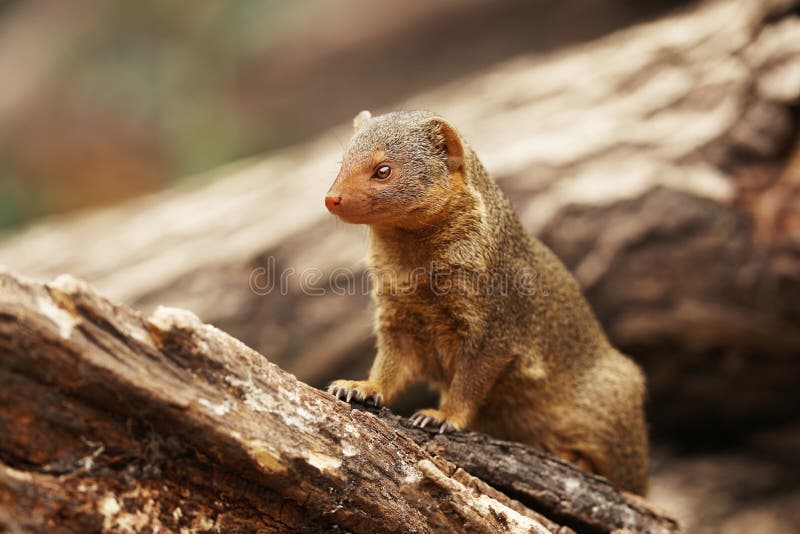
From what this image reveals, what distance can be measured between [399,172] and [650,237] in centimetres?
317

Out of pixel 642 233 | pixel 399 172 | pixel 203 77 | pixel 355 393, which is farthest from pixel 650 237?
pixel 203 77

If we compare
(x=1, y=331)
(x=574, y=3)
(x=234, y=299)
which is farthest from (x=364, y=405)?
(x=574, y=3)

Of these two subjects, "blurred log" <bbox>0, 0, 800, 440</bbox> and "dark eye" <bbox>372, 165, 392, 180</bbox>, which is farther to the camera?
"blurred log" <bbox>0, 0, 800, 440</bbox>

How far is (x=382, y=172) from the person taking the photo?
142 inches

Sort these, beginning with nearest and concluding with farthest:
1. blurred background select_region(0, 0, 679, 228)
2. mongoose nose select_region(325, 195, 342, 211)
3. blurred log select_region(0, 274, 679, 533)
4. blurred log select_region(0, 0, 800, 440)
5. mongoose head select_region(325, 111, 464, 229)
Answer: blurred log select_region(0, 274, 679, 533), mongoose nose select_region(325, 195, 342, 211), mongoose head select_region(325, 111, 464, 229), blurred log select_region(0, 0, 800, 440), blurred background select_region(0, 0, 679, 228)

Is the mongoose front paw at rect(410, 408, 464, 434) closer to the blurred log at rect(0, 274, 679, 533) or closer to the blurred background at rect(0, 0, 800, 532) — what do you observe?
the blurred log at rect(0, 274, 679, 533)

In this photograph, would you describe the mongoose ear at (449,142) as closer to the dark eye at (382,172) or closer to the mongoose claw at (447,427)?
the dark eye at (382,172)

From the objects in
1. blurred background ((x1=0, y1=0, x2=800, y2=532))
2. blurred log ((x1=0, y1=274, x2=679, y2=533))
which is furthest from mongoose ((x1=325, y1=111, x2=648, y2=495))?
blurred background ((x1=0, y1=0, x2=800, y2=532))

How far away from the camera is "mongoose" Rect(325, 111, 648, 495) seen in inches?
143

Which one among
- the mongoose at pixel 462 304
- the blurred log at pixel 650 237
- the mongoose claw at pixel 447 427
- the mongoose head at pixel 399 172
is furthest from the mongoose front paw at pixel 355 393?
the blurred log at pixel 650 237

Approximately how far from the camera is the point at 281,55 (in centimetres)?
1253

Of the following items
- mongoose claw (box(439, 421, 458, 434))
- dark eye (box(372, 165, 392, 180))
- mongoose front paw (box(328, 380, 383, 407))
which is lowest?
mongoose front paw (box(328, 380, 383, 407))

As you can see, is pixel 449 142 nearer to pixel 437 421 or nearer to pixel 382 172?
pixel 382 172

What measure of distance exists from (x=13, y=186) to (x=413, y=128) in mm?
9696
